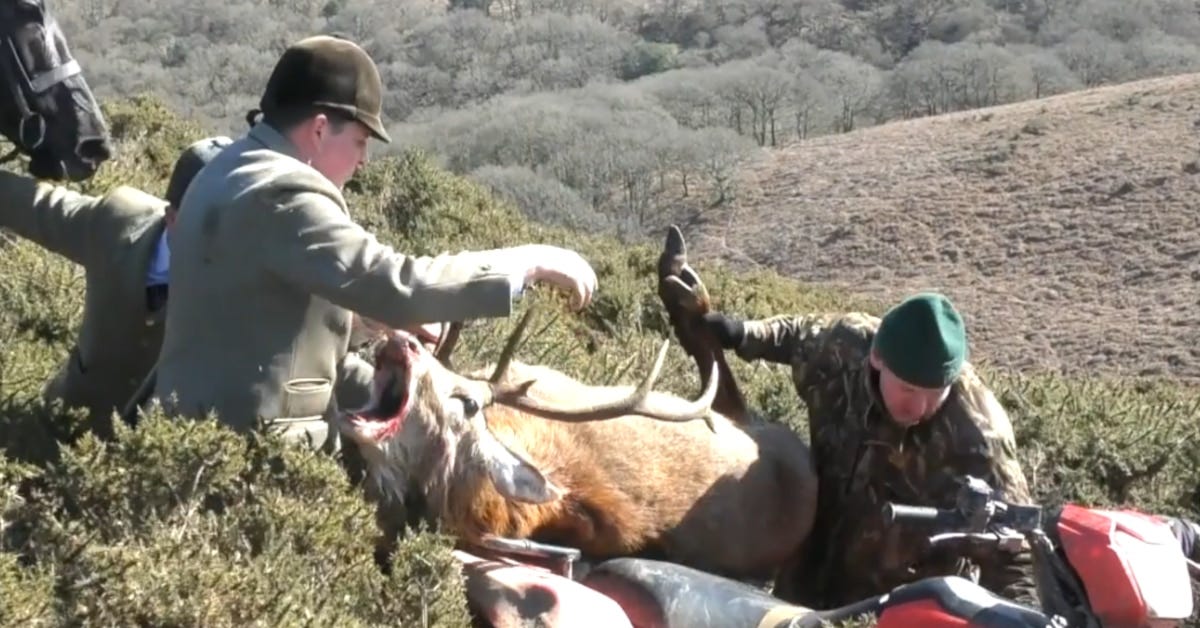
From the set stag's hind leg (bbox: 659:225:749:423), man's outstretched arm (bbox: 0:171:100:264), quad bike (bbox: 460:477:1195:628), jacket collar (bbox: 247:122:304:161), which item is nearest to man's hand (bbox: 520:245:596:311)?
jacket collar (bbox: 247:122:304:161)

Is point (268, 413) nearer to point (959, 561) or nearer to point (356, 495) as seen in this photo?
point (356, 495)

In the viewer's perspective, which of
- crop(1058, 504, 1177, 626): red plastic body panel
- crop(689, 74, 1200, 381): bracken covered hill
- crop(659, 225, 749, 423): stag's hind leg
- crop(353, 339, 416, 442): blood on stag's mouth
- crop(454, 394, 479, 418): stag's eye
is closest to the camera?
crop(1058, 504, 1177, 626): red plastic body panel

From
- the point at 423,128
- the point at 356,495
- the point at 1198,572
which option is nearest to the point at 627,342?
the point at 356,495

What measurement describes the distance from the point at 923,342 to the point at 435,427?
5.07 ft

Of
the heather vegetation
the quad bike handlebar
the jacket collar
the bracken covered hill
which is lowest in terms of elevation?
the bracken covered hill

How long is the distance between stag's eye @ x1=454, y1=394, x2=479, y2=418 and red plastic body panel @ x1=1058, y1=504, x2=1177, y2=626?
1829 millimetres

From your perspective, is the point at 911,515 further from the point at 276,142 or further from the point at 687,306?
the point at 687,306

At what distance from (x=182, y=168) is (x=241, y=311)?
1253 mm

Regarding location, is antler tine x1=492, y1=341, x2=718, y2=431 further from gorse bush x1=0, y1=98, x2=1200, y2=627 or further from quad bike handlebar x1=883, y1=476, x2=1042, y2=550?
quad bike handlebar x1=883, y1=476, x2=1042, y2=550

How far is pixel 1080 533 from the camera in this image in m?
3.75

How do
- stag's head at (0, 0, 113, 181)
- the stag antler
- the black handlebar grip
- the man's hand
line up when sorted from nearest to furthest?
1. the black handlebar grip
2. the man's hand
3. the stag antler
4. stag's head at (0, 0, 113, 181)

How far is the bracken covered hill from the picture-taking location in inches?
1194

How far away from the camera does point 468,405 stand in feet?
16.4

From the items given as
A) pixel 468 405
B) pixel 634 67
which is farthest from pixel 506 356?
pixel 634 67
